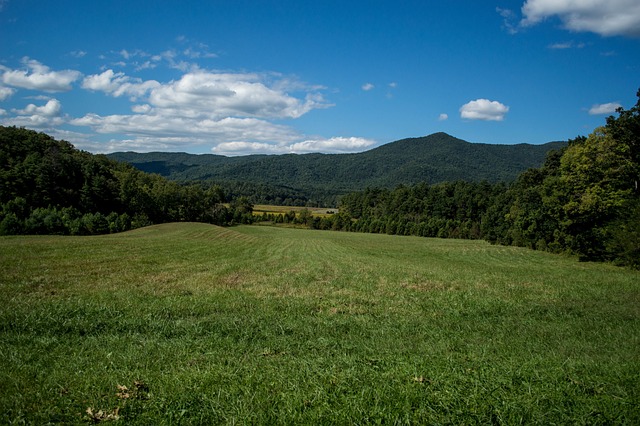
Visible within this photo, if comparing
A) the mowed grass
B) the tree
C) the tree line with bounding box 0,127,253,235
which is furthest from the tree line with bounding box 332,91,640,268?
the tree line with bounding box 0,127,253,235

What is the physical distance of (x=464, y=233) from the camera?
306 feet

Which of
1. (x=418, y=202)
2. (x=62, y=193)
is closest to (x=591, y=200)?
(x=62, y=193)

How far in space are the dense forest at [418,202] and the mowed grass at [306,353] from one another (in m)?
21.5

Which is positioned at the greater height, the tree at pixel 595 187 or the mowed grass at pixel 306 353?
the tree at pixel 595 187

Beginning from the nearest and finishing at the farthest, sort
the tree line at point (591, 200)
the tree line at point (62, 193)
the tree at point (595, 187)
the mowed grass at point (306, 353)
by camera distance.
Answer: the mowed grass at point (306, 353), the tree line at point (591, 200), the tree at point (595, 187), the tree line at point (62, 193)

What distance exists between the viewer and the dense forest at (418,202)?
33.1 metres

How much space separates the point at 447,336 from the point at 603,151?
34.5 metres

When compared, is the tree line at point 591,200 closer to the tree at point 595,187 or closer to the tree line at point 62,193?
the tree at point 595,187

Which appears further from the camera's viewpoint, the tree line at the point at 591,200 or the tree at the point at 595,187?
the tree at the point at 595,187

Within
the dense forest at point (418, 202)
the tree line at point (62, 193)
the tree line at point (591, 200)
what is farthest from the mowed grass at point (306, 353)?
the tree line at point (62, 193)

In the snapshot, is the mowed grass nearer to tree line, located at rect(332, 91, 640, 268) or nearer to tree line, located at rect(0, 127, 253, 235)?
tree line, located at rect(332, 91, 640, 268)

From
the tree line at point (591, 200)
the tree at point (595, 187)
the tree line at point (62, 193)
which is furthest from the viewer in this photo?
the tree line at point (62, 193)

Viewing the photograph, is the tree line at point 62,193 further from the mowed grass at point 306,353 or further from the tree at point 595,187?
the tree at point 595,187

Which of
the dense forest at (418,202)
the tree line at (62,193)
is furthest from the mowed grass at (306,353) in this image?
the tree line at (62,193)
